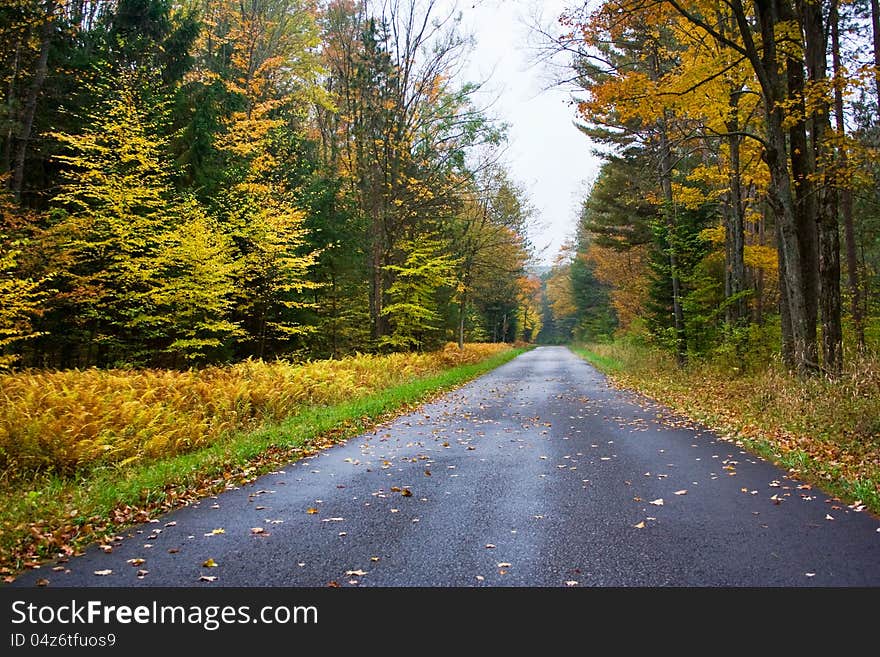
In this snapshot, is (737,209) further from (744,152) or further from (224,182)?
(224,182)

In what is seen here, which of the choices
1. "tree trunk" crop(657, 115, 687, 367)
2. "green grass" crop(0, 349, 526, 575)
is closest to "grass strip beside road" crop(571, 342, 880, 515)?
"tree trunk" crop(657, 115, 687, 367)

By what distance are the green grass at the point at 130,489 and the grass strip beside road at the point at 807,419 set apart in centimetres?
630

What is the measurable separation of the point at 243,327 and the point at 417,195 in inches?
368

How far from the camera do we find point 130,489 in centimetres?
552

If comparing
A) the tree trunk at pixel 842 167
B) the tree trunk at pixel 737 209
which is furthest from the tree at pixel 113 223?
the tree trunk at pixel 737 209

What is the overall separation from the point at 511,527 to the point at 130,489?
386 cm

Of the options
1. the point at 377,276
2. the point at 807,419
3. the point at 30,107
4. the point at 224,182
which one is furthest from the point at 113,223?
the point at 807,419

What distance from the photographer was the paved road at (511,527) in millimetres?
3682

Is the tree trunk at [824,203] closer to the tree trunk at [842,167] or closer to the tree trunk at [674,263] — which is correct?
the tree trunk at [842,167]

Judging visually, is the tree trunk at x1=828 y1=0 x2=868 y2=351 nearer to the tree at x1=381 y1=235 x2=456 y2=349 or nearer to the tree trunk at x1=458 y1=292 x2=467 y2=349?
the tree at x1=381 y1=235 x2=456 y2=349

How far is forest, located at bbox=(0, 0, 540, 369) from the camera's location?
12.4m

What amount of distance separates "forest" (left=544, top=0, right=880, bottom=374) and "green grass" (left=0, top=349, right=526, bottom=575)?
9270mm

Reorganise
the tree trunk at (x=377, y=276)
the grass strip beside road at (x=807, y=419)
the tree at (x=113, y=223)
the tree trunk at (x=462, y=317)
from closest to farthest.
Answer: the grass strip beside road at (x=807, y=419) → the tree at (x=113, y=223) → the tree trunk at (x=377, y=276) → the tree trunk at (x=462, y=317)
